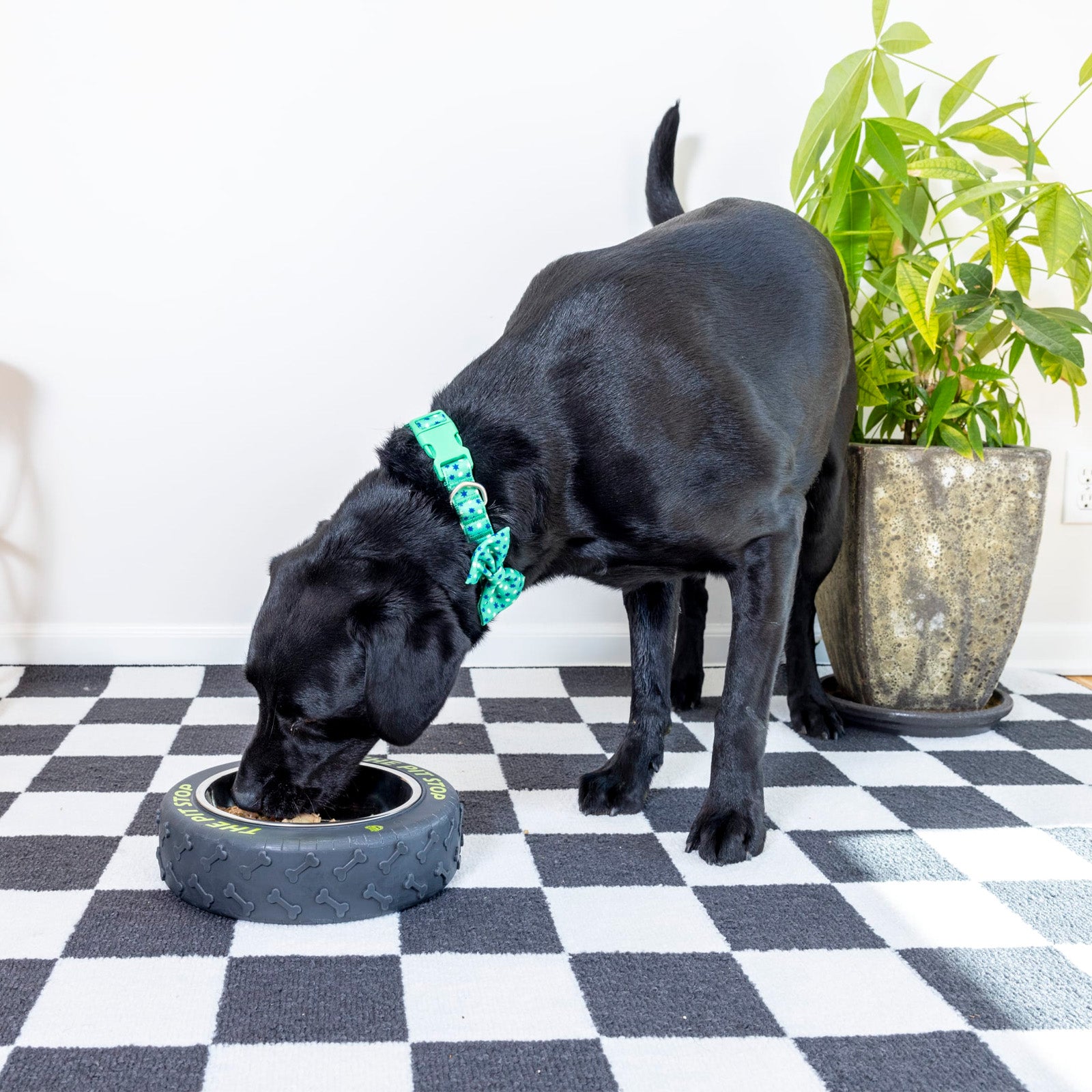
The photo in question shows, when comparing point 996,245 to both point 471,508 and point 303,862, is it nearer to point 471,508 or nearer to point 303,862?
point 471,508

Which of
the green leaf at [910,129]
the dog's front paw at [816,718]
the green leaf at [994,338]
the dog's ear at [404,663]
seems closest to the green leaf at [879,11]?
the green leaf at [910,129]

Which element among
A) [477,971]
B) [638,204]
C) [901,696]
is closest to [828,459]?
[901,696]

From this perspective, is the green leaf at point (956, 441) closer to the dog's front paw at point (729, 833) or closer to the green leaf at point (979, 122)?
the green leaf at point (979, 122)

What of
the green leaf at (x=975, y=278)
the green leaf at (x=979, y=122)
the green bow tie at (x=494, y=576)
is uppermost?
the green leaf at (x=979, y=122)

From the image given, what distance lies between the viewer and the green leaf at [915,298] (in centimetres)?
171

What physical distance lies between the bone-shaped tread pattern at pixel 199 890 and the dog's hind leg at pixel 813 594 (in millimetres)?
1026

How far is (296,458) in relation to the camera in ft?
7.32

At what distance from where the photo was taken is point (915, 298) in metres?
1.72

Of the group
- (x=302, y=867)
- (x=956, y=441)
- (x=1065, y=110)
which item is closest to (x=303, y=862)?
(x=302, y=867)

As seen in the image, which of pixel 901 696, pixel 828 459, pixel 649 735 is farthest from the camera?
pixel 901 696

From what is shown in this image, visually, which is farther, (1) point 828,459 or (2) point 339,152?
(2) point 339,152

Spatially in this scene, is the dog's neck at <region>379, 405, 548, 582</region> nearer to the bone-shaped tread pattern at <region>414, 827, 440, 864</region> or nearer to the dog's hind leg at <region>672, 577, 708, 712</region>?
the bone-shaped tread pattern at <region>414, 827, 440, 864</region>

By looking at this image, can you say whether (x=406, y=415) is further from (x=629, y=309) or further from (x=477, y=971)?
(x=477, y=971)

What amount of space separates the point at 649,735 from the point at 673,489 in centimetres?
44
